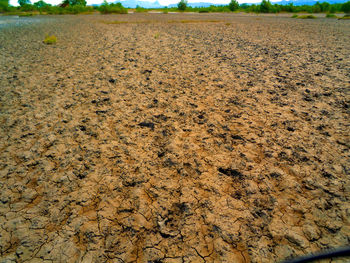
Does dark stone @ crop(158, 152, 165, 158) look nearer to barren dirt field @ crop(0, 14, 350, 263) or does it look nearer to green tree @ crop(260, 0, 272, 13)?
barren dirt field @ crop(0, 14, 350, 263)

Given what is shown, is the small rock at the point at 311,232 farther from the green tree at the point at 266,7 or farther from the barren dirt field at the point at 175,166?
the green tree at the point at 266,7

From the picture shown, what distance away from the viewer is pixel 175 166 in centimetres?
225

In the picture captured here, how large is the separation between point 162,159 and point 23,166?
1.73 m

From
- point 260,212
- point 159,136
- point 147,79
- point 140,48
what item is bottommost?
point 260,212

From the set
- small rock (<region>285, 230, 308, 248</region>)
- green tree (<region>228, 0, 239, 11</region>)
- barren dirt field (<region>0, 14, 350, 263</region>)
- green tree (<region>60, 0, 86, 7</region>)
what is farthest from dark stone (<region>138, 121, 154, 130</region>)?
green tree (<region>60, 0, 86, 7</region>)

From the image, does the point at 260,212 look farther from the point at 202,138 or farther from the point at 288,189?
the point at 202,138

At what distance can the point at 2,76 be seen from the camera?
4.87m

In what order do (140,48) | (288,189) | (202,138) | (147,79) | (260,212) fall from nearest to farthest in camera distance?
(260,212) → (288,189) → (202,138) → (147,79) → (140,48)

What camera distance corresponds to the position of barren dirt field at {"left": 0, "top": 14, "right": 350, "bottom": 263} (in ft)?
4.99

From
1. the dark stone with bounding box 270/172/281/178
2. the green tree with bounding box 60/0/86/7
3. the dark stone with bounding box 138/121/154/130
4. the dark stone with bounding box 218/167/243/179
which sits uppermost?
the green tree with bounding box 60/0/86/7

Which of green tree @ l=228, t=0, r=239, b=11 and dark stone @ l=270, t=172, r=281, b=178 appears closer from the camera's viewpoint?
dark stone @ l=270, t=172, r=281, b=178

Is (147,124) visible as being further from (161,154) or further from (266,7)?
(266,7)

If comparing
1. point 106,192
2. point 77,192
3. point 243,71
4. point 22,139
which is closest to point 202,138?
point 106,192

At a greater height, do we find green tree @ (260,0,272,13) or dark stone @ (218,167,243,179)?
green tree @ (260,0,272,13)
